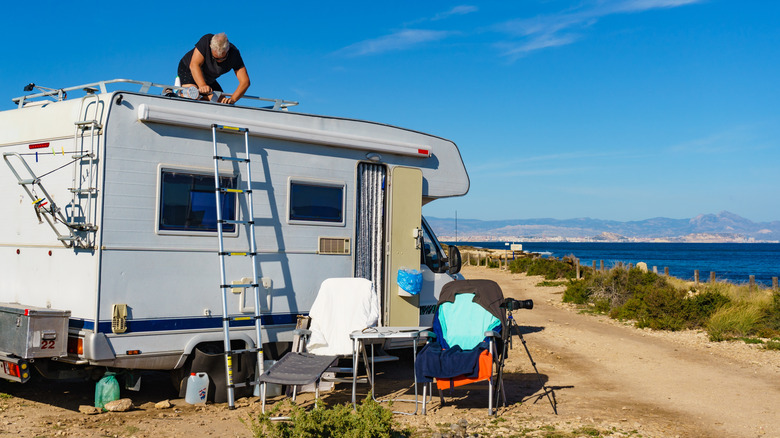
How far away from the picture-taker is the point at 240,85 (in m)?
8.15

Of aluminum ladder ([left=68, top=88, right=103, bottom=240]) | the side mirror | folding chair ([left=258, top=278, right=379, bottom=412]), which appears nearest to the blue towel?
folding chair ([left=258, top=278, right=379, bottom=412])

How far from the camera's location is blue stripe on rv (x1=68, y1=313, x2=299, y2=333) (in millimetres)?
6492

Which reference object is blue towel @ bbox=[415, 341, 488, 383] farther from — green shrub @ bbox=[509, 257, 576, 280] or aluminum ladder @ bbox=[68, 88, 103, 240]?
green shrub @ bbox=[509, 257, 576, 280]

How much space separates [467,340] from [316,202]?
2207 mm

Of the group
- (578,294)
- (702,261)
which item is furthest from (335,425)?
(702,261)

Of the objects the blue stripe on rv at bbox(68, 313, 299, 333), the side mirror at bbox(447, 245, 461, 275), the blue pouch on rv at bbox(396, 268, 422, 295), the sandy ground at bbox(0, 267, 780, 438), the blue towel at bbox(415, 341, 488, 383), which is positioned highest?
the side mirror at bbox(447, 245, 461, 275)

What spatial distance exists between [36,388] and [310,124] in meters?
4.06

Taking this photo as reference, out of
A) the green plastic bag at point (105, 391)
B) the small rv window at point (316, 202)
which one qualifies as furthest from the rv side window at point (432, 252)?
the green plastic bag at point (105, 391)

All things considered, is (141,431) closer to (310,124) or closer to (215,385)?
(215,385)

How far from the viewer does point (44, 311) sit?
641 centimetres

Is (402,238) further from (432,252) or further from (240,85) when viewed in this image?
(240,85)

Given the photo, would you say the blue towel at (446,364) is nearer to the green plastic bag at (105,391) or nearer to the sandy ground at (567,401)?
the sandy ground at (567,401)

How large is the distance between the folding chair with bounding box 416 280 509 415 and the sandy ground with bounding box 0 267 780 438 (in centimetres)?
36

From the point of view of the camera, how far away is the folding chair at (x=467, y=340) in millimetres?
6891
